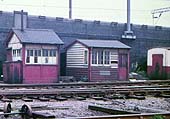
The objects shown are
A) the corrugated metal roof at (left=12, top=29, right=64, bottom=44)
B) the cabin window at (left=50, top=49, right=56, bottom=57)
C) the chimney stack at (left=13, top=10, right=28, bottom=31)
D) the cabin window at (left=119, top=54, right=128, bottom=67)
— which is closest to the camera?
the corrugated metal roof at (left=12, top=29, right=64, bottom=44)

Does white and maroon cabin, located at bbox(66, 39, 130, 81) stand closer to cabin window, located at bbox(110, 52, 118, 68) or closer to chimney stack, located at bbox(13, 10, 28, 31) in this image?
cabin window, located at bbox(110, 52, 118, 68)

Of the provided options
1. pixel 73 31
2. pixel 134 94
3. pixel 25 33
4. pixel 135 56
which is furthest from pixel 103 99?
pixel 135 56

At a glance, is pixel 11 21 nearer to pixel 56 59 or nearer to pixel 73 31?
pixel 73 31

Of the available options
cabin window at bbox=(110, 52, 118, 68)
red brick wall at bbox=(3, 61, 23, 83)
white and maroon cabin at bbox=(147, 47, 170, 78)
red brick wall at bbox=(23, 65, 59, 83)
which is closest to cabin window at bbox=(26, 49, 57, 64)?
red brick wall at bbox=(23, 65, 59, 83)

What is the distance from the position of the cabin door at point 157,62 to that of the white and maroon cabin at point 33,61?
11.7 meters

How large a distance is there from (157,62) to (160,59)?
57cm

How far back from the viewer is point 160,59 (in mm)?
35938

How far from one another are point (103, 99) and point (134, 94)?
8.44 ft

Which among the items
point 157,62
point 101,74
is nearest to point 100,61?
point 101,74

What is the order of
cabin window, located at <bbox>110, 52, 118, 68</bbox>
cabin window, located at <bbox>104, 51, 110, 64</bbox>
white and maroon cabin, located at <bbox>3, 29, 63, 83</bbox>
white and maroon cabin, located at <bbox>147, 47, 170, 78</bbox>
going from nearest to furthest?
white and maroon cabin, located at <bbox>3, 29, 63, 83</bbox>
cabin window, located at <bbox>104, 51, 110, 64</bbox>
cabin window, located at <bbox>110, 52, 118, 68</bbox>
white and maroon cabin, located at <bbox>147, 47, 170, 78</bbox>

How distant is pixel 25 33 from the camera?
A: 29.8 metres

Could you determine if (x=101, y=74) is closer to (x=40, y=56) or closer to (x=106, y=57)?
(x=106, y=57)

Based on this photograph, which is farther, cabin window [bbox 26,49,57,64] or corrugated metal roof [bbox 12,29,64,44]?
corrugated metal roof [bbox 12,29,64,44]

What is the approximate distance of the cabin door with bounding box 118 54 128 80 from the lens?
103 ft
